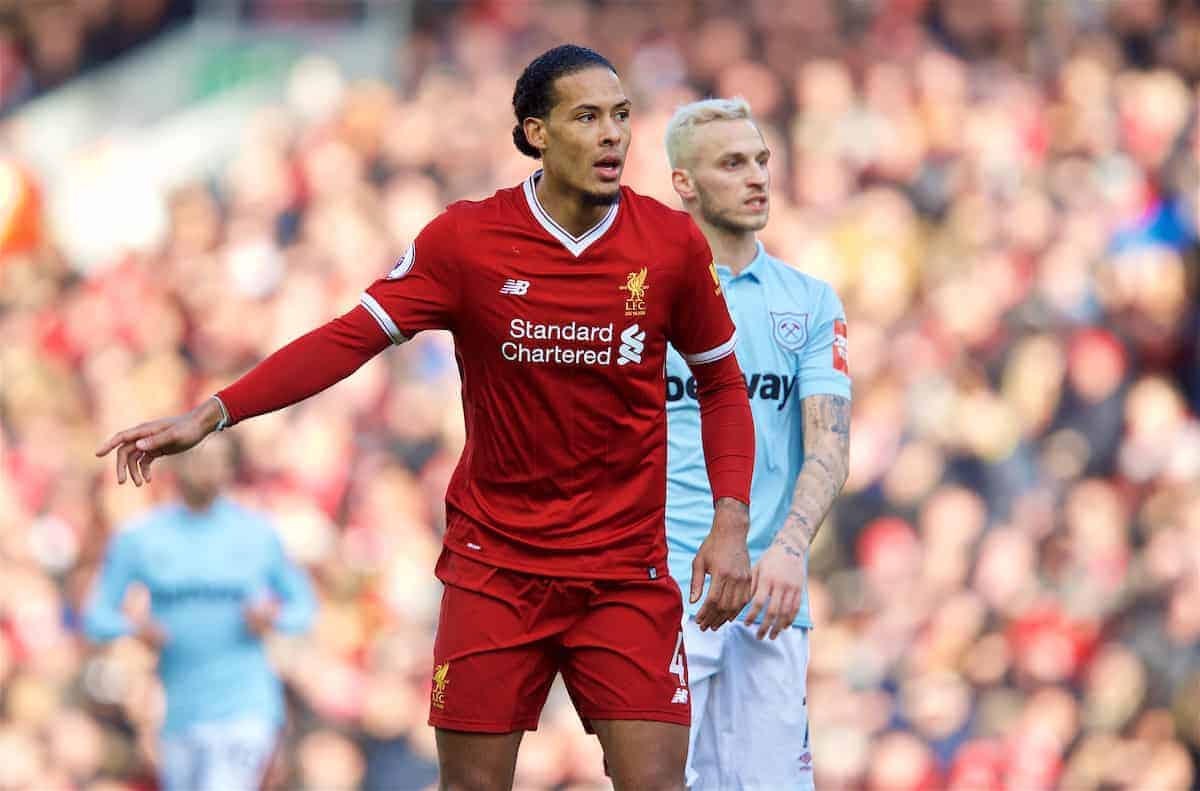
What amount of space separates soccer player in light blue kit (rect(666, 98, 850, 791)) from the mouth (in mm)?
1051

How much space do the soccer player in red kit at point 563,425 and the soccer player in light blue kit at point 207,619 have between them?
4011 millimetres

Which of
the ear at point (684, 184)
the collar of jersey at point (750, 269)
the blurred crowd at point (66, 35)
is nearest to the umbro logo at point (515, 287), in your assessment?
the collar of jersey at point (750, 269)

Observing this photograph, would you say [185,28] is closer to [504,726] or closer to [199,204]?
[199,204]

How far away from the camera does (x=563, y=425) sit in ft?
15.3

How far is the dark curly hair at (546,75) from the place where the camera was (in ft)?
15.3

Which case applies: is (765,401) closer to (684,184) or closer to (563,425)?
(684,184)

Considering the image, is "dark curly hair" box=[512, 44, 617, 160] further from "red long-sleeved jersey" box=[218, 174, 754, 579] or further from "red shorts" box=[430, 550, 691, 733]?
"red shorts" box=[430, 550, 691, 733]

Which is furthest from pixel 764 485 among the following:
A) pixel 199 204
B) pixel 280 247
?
pixel 199 204

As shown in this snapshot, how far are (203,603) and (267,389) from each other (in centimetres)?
431

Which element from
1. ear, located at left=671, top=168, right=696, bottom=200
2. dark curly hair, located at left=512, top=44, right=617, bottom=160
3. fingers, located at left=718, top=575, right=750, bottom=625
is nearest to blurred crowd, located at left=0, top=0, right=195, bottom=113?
ear, located at left=671, top=168, right=696, bottom=200

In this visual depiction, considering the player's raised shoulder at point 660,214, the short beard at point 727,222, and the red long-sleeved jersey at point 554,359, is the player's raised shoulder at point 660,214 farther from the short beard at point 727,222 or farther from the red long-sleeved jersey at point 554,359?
the short beard at point 727,222

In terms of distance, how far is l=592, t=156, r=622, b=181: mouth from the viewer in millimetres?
4613

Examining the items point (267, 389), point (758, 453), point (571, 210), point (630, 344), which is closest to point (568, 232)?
point (571, 210)

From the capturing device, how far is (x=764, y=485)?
18.3 ft
